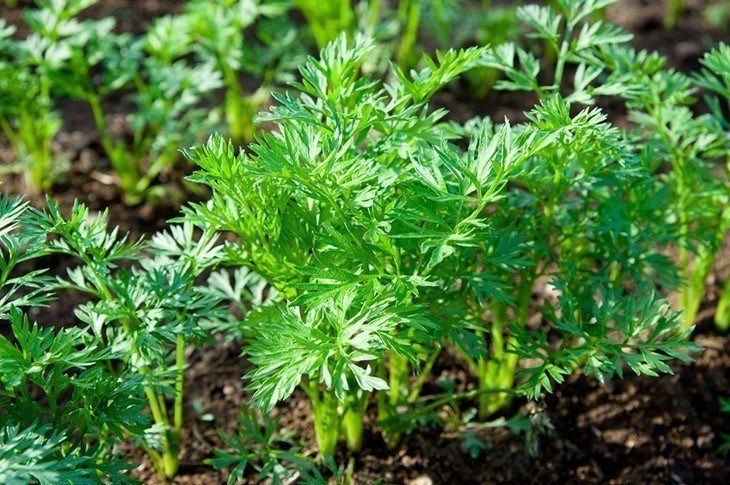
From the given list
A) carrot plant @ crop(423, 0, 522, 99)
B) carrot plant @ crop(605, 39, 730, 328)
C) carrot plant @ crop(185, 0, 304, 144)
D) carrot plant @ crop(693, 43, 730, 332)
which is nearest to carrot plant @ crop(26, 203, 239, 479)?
carrot plant @ crop(185, 0, 304, 144)

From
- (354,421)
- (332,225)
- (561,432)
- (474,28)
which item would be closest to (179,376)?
(354,421)

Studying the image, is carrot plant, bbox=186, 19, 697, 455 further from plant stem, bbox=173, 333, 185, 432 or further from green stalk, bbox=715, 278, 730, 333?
green stalk, bbox=715, 278, 730, 333

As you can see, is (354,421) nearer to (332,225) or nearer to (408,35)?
(332,225)

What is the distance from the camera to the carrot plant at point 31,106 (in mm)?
2701

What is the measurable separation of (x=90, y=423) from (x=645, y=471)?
149 cm

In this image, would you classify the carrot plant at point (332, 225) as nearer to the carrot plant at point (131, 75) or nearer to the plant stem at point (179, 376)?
the plant stem at point (179, 376)

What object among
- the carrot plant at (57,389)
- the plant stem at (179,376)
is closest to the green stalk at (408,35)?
the plant stem at (179,376)

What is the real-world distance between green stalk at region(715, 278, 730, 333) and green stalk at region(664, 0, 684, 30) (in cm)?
204

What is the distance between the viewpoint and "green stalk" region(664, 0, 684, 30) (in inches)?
161

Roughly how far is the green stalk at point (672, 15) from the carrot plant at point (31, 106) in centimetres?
300

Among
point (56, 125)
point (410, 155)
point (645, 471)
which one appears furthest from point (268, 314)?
point (56, 125)

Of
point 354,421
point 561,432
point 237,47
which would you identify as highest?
point 237,47

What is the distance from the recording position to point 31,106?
277 centimetres

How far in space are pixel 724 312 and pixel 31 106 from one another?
2429mm
